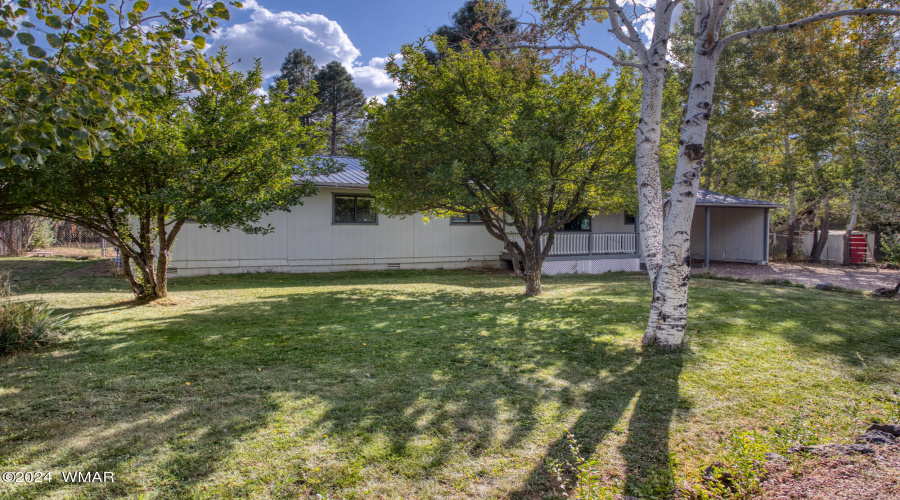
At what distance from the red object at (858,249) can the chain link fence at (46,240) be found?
25.9 meters

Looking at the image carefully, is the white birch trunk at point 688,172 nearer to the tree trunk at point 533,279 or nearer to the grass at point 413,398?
the grass at point 413,398

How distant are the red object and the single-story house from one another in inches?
133

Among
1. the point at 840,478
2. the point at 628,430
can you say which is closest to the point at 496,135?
the point at 628,430

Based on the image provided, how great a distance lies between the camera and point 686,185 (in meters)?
4.76

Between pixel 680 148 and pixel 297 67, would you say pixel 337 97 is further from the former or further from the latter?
pixel 680 148

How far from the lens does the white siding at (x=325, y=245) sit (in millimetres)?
12445

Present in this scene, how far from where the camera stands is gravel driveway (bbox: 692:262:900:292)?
1217cm

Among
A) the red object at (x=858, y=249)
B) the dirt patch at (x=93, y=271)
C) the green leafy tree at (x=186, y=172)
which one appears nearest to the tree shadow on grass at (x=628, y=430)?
the green leafy tree at (x=186, y=172)

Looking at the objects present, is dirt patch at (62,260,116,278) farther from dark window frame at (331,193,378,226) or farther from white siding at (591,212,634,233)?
white siding at (591,212,634,233)

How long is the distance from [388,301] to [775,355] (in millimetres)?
6123

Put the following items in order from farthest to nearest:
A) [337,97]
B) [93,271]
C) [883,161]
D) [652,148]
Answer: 1. [337,97]
2. [93,271]
3. [883,161]
4. [652,148]

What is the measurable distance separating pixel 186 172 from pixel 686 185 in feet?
20.9

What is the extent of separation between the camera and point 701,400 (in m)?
3.63

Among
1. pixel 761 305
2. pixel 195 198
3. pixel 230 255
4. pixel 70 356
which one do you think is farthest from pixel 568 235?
pixel 70 356
